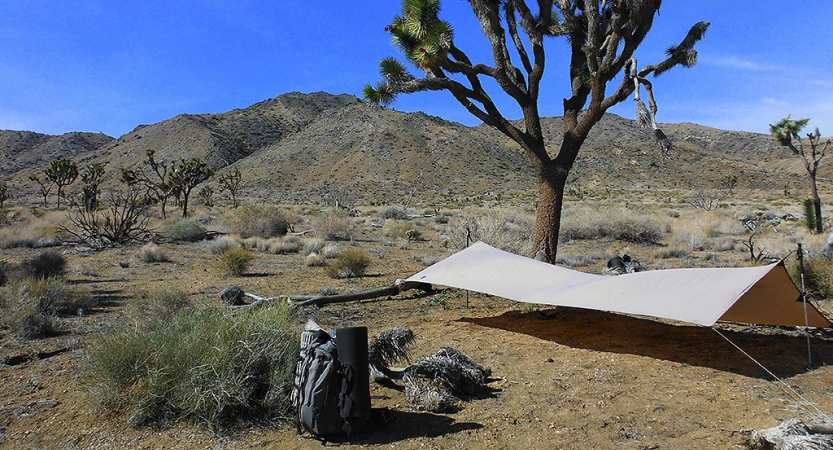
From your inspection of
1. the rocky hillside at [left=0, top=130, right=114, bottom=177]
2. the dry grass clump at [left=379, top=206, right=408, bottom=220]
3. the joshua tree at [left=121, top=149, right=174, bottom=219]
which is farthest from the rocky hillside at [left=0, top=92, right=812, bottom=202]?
the dry grass clump at [left=379, top=206, right=408, bottom=220]

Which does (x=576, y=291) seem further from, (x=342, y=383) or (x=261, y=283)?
(x=261, y=283)

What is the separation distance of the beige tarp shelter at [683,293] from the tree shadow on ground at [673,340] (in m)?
0.46

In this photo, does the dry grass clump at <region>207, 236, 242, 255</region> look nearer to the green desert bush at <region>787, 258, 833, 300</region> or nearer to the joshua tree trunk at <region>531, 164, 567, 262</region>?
the joshua tree trunk at <region>531, 164, 567, 262</region>

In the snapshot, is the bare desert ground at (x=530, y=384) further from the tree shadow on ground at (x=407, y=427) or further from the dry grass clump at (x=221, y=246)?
the dry grass clump at (x=221, y=246)

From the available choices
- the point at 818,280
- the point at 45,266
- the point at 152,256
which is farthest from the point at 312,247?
the point at 818,280

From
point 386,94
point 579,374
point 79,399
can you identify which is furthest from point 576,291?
point 386,94

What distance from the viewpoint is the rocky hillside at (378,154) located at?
63.5m

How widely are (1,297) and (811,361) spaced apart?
1140 centimetres

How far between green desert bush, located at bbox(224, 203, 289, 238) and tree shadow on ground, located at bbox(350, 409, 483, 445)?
60.6 feet

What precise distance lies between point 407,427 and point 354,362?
36.3 inches

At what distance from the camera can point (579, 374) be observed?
6.05 m

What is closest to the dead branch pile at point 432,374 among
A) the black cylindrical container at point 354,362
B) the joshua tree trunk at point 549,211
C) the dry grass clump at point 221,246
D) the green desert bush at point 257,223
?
the black cylindrical container at point 354,362

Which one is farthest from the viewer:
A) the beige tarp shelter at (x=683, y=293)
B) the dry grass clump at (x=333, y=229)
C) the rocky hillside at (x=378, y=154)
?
the rocky hillside at (x=378, y=154)

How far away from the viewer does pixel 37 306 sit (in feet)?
25.8
